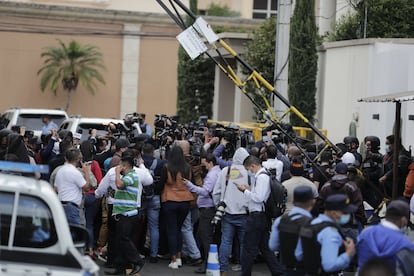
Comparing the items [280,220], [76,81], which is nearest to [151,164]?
[280,220]

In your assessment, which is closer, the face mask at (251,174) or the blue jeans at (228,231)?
the face mask at (251,174)

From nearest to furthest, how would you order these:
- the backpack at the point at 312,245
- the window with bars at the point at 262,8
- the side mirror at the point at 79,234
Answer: the backpack at the point at 312,245 → the side mirror at the point at 79,234 → the window with bars at the point at 262,8

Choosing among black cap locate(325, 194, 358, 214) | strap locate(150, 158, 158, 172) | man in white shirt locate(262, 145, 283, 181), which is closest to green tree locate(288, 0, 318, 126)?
man in white shirt locate(262, 145, 283, 181)

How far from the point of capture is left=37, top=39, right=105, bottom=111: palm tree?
44312 mm

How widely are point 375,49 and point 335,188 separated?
10386mm

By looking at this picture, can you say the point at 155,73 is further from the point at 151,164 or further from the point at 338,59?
the point at 151,164

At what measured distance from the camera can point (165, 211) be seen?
1364cm

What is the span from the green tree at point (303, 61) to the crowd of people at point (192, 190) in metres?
9.54

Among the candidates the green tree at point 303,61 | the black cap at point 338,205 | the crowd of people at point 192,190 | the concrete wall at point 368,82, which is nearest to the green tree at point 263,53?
the green tree at point 303,61

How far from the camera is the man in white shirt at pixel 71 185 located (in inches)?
478

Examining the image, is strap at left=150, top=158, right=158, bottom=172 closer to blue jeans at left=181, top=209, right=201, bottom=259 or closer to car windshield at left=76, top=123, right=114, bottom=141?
blue jeans at left=181, top=209, right=201, bottom=259

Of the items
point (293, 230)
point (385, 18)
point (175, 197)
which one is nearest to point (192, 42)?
point (175, 197)

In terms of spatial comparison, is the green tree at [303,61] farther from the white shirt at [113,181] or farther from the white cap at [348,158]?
the white shirt at [113,181]

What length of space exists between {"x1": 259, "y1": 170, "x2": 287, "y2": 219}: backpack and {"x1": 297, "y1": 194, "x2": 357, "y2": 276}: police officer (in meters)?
3.57
